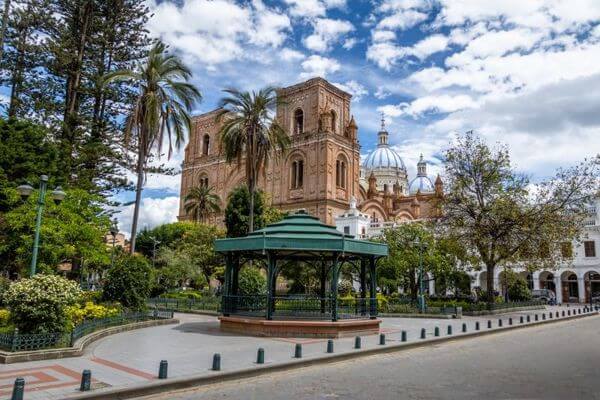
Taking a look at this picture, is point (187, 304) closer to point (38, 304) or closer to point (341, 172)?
point (38, 304)

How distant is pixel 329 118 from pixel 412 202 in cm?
2354

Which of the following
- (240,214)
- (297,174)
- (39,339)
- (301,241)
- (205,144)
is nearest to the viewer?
(39,339)

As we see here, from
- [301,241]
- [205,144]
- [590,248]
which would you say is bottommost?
[301,241]

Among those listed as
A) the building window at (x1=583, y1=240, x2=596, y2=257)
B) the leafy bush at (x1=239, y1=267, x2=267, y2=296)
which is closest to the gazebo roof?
the leafy bush at (x1=239, y1=267, x2=267, y2=296)

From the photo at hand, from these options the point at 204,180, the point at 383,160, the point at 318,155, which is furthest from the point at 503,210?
the point at 383,160

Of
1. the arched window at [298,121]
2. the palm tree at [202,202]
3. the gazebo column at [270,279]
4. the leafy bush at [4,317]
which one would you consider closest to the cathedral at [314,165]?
the arched window at [298,121]

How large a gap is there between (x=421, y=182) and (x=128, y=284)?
84.6 metres

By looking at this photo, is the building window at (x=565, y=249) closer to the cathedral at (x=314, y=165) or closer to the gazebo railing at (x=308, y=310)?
the gazebo railing at (x=308, y=310)

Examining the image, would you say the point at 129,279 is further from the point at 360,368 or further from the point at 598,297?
the point at 598,297

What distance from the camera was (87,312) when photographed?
1480 centimetres

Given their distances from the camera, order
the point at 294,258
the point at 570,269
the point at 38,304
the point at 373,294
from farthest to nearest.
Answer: the point at 570,269
the point at 294,258
the point at 373,294
the point at 38,304

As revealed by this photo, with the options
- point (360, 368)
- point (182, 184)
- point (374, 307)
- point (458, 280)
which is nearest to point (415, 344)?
point (374, 307)

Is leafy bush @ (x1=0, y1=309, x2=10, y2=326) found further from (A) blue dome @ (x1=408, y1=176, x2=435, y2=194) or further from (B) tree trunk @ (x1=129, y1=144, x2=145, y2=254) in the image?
(A) blue dome @ (x1=408, y1=176, x2=435, y2=194)

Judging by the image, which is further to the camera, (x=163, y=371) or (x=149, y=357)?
(x=149, y=357)
